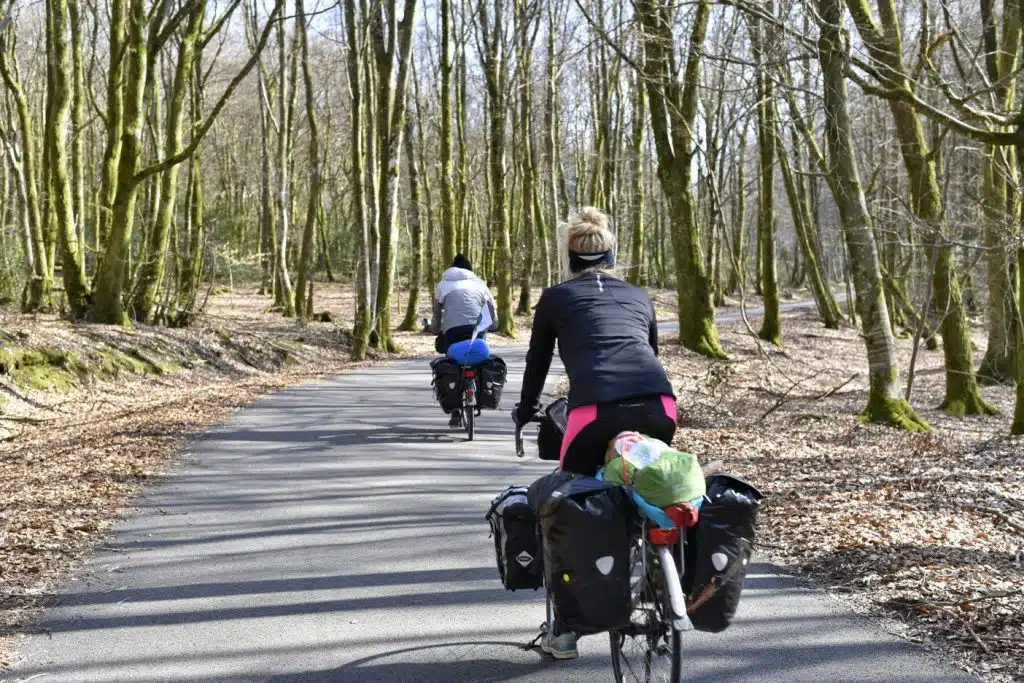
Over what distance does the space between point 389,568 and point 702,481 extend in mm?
3101

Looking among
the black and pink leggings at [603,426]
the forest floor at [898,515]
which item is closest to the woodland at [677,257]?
Answer: the forest floor at [898,515]

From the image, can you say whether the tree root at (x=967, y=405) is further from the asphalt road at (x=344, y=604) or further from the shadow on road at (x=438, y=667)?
the shadow on road at (x=438, y=667)

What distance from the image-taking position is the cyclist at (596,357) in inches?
163

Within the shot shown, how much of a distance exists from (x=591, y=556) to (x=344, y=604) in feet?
7.68

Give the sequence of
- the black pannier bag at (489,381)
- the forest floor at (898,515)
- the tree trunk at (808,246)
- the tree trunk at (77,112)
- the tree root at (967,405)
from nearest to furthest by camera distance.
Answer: the forest floor at (898,515) → the black pannier bag at (489,381) → the tree root at (967,405) → the tree trunk at (77,112) → the tree trunk at (808,246)

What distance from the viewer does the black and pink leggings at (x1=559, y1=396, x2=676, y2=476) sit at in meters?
4.13

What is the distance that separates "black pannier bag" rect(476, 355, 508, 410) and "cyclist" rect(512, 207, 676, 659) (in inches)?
257

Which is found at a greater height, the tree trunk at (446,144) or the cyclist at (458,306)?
the tree trunk at (446,144)

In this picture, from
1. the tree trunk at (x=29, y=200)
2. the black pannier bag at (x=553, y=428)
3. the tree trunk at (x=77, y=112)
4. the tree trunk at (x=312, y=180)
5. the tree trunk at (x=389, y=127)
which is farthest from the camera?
the tree trunk at (x=312, y=180)

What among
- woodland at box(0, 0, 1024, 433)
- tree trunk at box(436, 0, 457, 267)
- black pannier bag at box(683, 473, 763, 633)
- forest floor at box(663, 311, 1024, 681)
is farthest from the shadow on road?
tree trunk at box(436, 0, 457, 267)

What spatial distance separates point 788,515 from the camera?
757 centimetres

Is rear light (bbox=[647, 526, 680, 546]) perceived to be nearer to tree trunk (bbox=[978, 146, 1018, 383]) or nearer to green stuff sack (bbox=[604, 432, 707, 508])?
green stuff sack (bbox=[604, 432, 707, 508])

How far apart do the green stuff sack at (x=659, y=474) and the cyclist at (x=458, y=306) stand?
728 centimetres

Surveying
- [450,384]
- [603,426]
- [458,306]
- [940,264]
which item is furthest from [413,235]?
[603,426]
